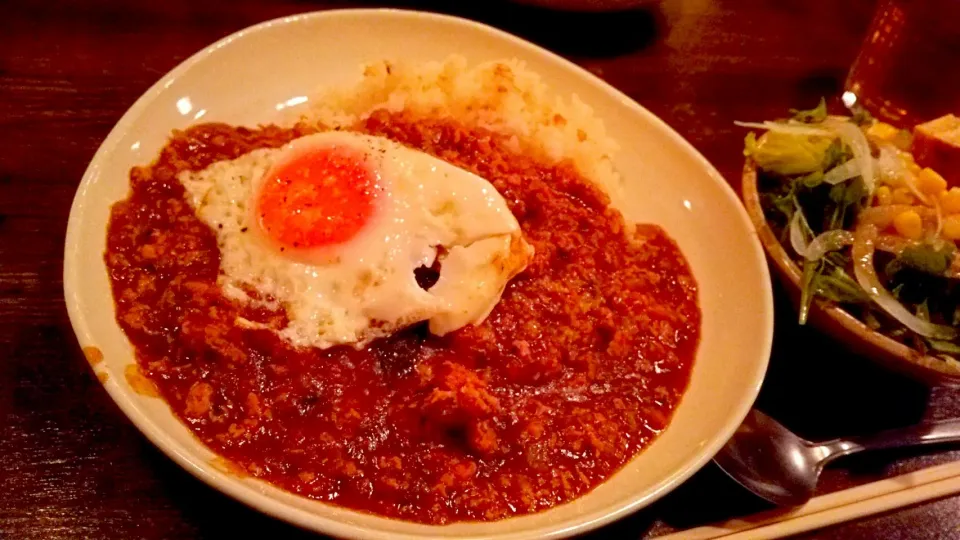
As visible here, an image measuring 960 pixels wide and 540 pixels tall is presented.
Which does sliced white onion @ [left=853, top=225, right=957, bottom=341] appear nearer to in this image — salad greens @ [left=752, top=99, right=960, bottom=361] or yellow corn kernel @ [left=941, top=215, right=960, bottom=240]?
salad greens @ [left=752, top=99, right=960, bottom=361]

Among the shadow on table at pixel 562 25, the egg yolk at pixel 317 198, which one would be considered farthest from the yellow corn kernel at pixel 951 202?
the egg yolk at pixel 317 198

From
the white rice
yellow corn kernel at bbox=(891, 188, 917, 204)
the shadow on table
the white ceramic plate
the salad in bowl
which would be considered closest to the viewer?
the white ceramic plate

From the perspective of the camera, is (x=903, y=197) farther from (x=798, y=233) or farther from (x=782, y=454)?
(x=782, y=454)

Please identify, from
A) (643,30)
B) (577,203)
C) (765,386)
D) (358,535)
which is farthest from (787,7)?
(358,535)

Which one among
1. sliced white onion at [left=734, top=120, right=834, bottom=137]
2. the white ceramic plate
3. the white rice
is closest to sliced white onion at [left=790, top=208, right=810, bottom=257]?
the white ceramic plate

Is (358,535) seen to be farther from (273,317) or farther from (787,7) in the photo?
(787,7)

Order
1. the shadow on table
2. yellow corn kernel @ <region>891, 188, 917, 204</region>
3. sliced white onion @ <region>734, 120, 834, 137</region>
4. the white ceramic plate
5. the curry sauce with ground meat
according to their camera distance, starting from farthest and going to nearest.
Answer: the shadow on table → sliced white onion @ <region>734, 120, 834, 137</region> → yellow corn kernel @ <region>891, 188, 917, 204</region> → the curry sauce with ground meat → the white ceramic plate
